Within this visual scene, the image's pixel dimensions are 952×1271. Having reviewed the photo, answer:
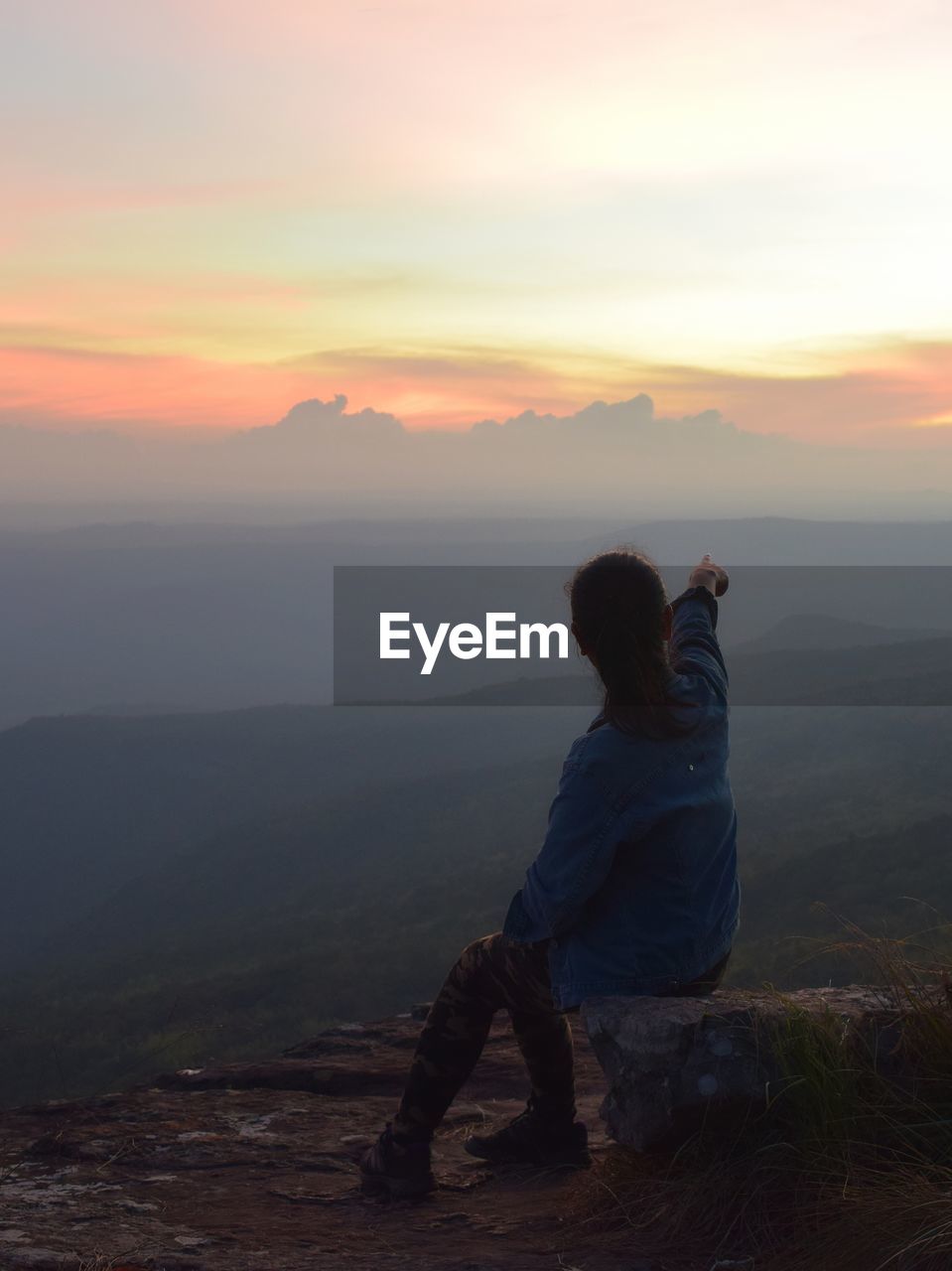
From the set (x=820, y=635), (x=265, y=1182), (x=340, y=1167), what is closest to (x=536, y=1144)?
(x=340, y=1167)

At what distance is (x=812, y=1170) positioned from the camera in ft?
11.8

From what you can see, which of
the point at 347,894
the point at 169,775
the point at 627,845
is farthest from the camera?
the point at 169,775

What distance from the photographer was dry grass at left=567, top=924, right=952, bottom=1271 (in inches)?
130

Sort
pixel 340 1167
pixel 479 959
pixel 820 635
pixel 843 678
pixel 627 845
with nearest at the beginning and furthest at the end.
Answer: pixel 627 845, pixel 479 959, pixel 340 1167, pixel 843 678, pixel 820 635

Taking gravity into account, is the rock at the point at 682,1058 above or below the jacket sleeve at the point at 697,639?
below

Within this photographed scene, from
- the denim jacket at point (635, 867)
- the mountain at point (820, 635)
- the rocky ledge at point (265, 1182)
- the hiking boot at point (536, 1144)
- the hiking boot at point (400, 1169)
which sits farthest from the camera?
the mountain at point (820, 635)

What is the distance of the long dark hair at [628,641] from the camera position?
3979 mm

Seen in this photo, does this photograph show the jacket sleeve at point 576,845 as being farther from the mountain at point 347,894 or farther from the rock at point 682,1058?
the mountain at point 347,894

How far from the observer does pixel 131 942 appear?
58.2 meters

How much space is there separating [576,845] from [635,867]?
0.25 m

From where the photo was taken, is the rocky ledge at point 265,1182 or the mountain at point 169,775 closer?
the rocky ledge at point 265,1182

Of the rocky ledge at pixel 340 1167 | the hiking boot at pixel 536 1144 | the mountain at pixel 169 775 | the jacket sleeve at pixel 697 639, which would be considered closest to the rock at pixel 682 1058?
the rocky ledge at pixel 340 1167

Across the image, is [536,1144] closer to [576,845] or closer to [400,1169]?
[400,1169]

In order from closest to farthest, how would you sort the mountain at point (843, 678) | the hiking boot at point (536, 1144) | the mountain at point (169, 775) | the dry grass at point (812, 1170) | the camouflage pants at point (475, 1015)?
1. the dry grass at point (812, 1170)
2. the camouflage pants at point (475, 1015)
3. the hiking boot at point (536, 1144)
4. the mountain at point (843, 678)
5. the mountain at point (169, 775)
